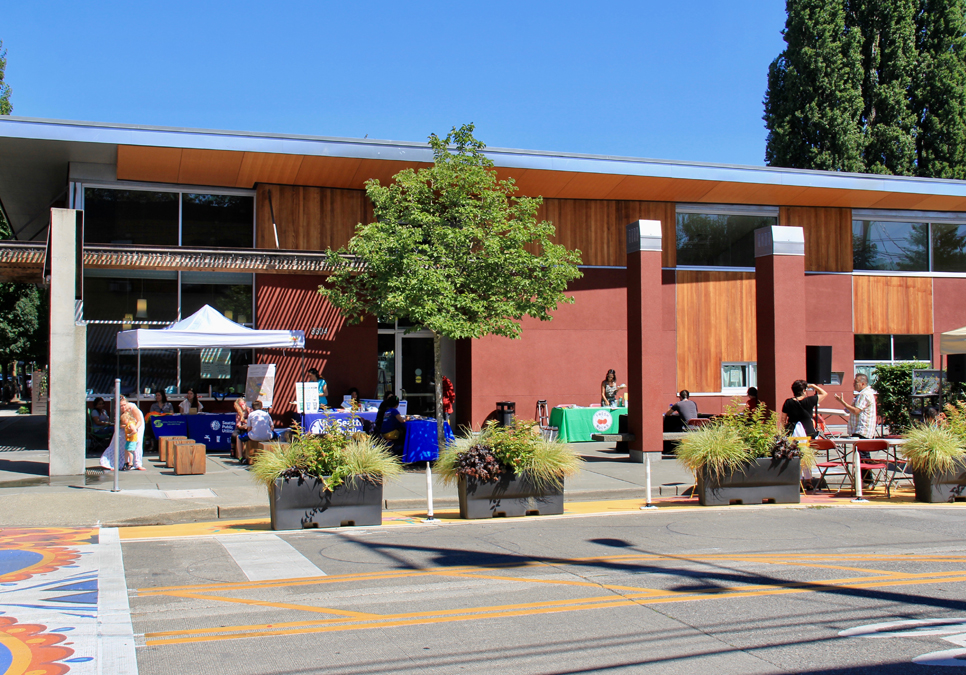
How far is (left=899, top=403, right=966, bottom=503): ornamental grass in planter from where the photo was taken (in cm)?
1201

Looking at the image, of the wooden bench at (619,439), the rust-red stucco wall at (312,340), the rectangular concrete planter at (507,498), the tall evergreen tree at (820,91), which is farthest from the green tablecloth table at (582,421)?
the tall evergreen tree at (820,91)

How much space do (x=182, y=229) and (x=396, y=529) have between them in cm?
1301

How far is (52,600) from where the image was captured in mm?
6656

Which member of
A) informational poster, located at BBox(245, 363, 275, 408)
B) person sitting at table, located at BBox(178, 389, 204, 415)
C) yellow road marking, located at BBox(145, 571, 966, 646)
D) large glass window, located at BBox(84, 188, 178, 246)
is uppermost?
large glass window, located at BBox(84, 188, 178, 246)

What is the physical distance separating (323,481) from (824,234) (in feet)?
65.2

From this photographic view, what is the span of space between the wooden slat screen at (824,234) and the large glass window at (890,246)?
1.29 feet

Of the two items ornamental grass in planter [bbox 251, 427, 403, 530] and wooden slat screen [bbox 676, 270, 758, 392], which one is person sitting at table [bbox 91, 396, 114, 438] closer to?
ornamental grass in planter [bbox 251, 427, 403, 530]

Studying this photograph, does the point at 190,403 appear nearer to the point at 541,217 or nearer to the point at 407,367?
the point at 407,367

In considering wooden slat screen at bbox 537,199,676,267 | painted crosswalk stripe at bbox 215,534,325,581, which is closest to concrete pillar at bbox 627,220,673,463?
wooden slat screen at bbox 537,199,676,267

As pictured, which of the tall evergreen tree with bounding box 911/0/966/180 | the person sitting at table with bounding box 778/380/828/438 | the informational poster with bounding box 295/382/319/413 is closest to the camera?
the person sitting at table with bounding box 778/380/828/438

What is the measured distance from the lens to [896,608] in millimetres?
6215

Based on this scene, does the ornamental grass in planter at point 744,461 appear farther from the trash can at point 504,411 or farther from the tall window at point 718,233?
the tall window at point 718,233

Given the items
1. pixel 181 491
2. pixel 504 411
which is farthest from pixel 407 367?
pixel 181 491

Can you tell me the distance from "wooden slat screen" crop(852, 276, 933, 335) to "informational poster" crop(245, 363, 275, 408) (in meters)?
17.5
